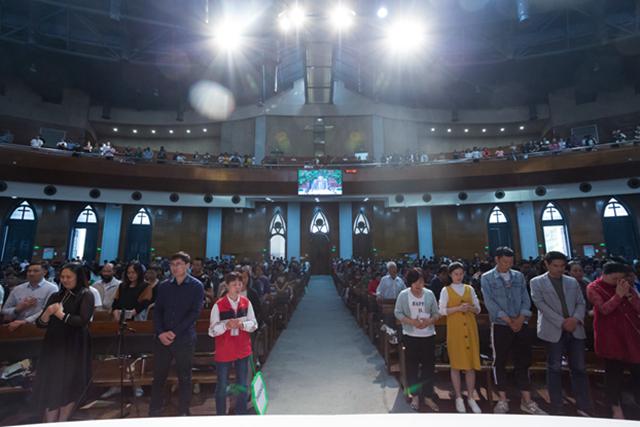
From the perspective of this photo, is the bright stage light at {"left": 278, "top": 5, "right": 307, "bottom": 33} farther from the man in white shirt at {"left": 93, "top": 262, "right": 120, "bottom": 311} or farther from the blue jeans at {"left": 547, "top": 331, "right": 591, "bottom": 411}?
the blue jeans at {"left": 547, "top": 331, "right": 591, "bottom": 411}

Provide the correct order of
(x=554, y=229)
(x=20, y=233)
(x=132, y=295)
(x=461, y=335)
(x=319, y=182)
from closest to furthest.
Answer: (x=461, y=335), (x=132, y=295), (x=319, y=182), (x=20, y=233), (x=554, y=229)

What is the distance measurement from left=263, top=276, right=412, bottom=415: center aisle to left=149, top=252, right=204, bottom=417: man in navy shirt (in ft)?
3.42

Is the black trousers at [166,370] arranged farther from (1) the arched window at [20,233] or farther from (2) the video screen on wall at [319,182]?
(1) the arched window at [20,233]

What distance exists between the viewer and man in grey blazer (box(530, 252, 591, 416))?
9.15ft

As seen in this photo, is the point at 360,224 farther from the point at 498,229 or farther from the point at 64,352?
the point at 64,352

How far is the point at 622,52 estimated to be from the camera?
1403 centimetres

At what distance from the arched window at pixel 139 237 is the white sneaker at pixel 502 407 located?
1682 cm

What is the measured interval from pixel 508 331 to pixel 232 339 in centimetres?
276

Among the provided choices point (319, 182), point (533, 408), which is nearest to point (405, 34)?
point (319, 182)

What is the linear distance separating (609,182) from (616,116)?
7272 mm

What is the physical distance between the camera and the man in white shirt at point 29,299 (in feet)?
10.6

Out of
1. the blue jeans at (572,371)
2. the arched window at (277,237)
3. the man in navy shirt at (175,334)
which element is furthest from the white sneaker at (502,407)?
the arched window at (277,237)

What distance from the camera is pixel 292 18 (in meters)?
9.87


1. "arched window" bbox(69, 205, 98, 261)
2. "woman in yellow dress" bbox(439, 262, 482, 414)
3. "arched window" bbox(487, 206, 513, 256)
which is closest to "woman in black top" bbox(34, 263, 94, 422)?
"woman in yellow dress" bbox(439, 262, 482, 414)
